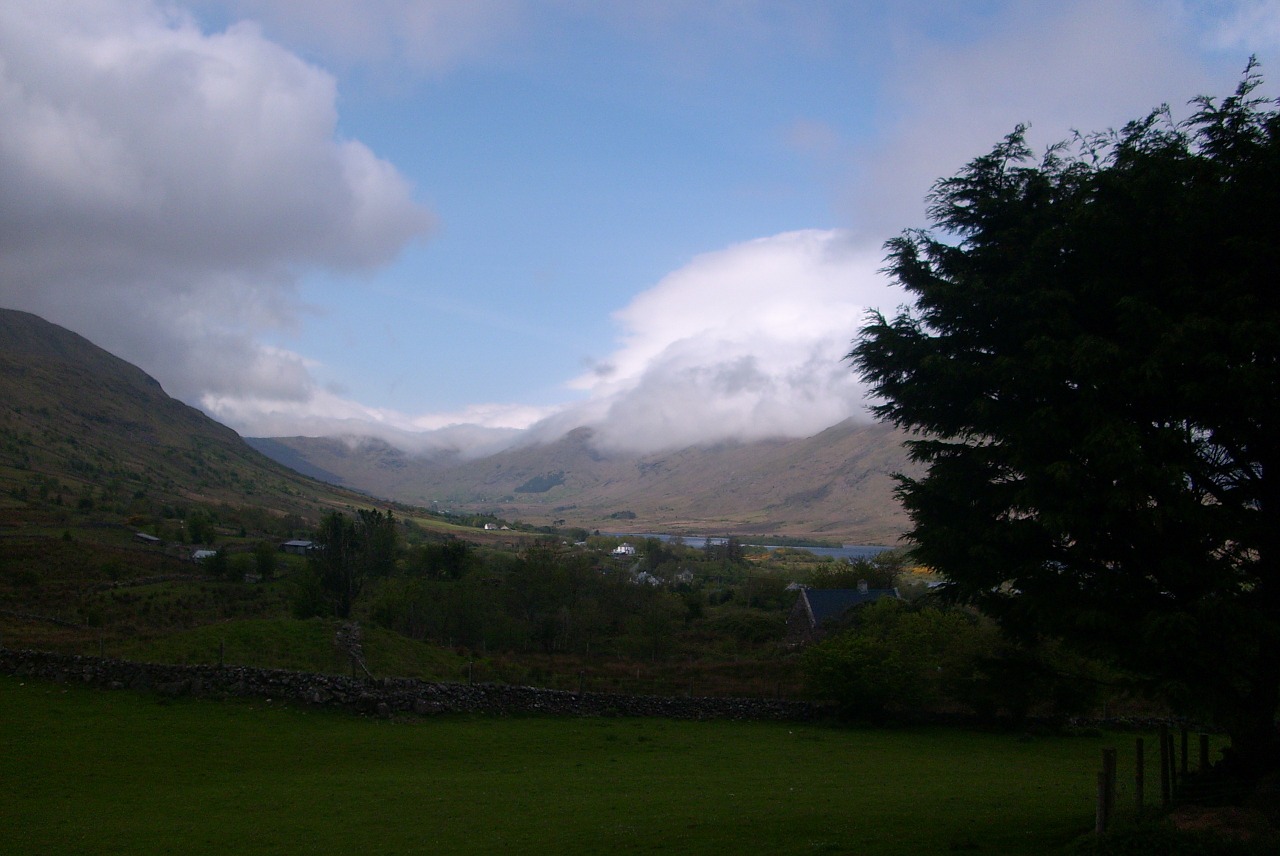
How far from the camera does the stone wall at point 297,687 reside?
32.8 metres

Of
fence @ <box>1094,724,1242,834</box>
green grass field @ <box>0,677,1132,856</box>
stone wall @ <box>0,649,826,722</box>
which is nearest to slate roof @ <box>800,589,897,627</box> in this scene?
green grass field @ <box>0,677,1132,856</box>

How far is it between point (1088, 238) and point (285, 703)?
33.4 metres

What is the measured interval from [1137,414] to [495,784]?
2000 cm

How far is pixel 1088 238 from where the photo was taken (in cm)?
1515

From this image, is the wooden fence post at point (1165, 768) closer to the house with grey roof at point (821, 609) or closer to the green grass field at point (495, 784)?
the green grass field at point (495, 784)

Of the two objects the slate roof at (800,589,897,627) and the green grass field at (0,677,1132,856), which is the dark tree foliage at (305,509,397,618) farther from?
the slate roof at (800,589,897,627)

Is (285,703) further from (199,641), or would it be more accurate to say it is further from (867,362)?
(867,362)

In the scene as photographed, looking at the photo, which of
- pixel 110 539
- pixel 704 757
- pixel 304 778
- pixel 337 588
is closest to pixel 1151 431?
pixel 704 757

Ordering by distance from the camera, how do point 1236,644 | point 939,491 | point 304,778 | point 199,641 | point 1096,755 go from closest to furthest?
point 1236,644 → point 939,491 → point 304,778 → point 1096,755 → point 199,641

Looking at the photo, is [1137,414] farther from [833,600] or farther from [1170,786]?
[833,600]

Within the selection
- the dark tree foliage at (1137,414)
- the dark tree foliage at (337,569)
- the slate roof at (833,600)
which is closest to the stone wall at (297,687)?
the dark tree foliage at (1137,414)

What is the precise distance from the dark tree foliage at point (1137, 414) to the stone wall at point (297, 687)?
2470cm

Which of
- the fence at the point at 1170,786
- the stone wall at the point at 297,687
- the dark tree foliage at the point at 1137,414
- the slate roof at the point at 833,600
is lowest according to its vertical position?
the stone wall at the point at 297,687

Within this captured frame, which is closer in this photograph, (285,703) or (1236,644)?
(1236,644)
